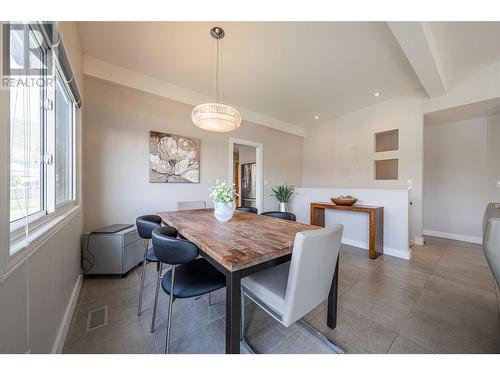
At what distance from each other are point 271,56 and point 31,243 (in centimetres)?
277

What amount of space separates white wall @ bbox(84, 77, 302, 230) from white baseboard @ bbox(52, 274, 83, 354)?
3.04 feet

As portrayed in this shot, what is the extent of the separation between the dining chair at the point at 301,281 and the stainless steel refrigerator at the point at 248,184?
4260 millimetres

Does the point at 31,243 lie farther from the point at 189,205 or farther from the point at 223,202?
the point at 189,205

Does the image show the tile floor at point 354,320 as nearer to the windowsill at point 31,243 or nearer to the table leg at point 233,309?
the table leg at point 233,309

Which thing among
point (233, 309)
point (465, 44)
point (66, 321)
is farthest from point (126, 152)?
point (465, 44)

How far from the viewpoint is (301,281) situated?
38.3 inches

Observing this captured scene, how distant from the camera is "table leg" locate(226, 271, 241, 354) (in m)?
0.87

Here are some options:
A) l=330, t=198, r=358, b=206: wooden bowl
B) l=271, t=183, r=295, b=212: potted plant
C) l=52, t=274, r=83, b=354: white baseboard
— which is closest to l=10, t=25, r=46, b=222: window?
l=52, t=274, r=83, b=354: white baseboard

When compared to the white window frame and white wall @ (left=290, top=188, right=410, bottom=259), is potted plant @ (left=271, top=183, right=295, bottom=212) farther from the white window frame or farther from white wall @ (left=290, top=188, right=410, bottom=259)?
the white window frame

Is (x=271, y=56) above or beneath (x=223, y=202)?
above

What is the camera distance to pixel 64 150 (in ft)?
6.09

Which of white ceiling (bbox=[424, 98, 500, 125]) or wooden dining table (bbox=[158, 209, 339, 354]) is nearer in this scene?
wooden dining table (bbox=[158, 209, 339, 354])
